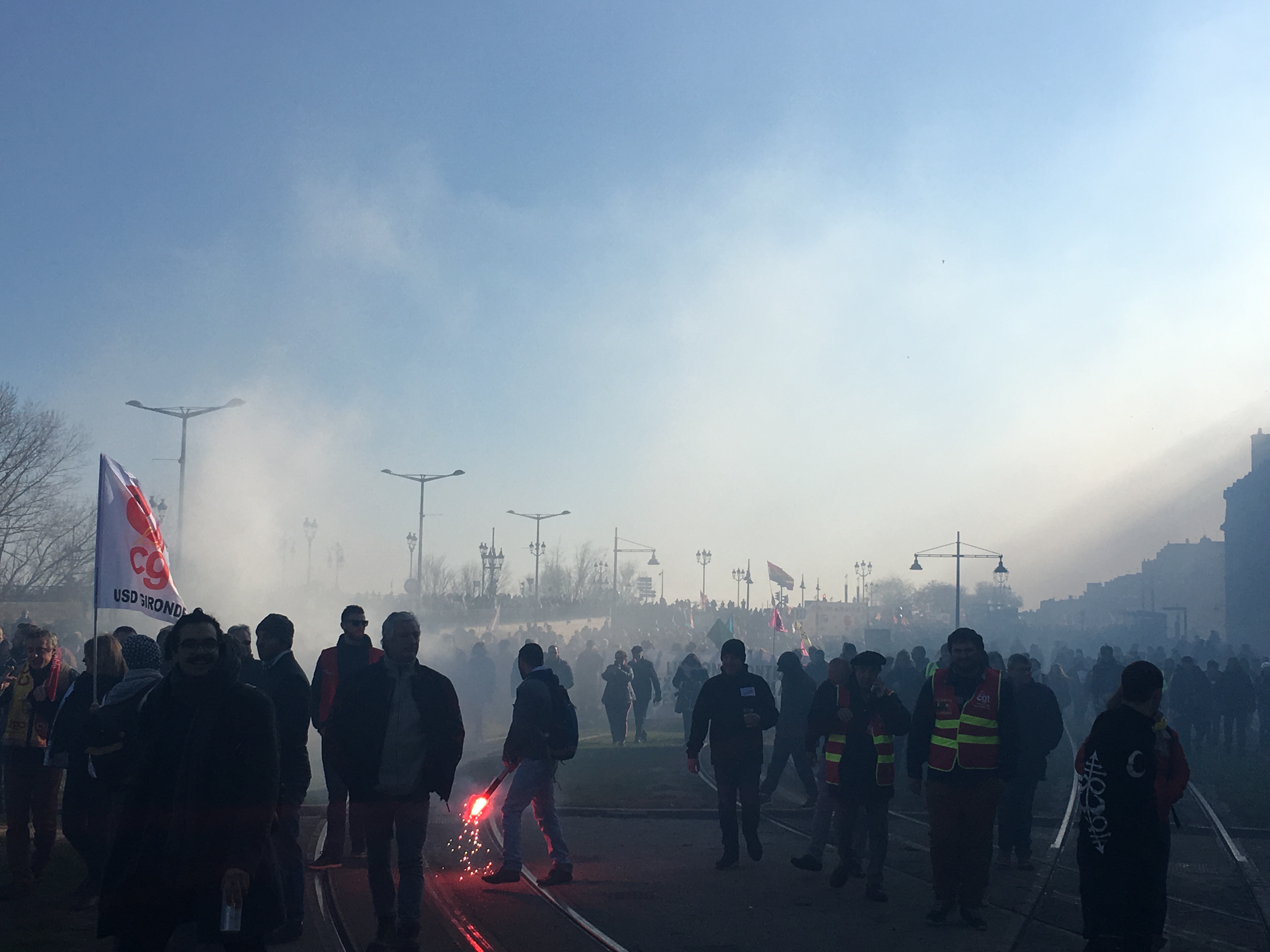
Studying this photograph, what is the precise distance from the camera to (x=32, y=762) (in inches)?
306

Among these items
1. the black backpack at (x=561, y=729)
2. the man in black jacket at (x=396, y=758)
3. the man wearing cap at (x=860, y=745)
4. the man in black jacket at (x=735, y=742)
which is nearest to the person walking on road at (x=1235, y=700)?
the man in black jacket at (x=735, y=742)

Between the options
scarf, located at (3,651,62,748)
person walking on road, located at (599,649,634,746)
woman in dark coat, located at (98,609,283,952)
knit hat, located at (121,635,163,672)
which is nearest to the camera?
woman in dark coat, located at (98,609,283,952)

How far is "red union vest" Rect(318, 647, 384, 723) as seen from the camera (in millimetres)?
8727

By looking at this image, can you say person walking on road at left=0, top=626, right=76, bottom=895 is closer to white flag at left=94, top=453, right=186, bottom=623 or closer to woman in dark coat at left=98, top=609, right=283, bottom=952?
white flag at left=94, top=453, right=186, bottom=623

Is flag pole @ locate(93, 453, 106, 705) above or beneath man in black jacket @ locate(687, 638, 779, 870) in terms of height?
above

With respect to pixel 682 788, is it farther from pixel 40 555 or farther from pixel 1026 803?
pixel 40 555

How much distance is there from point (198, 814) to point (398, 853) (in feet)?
7.78

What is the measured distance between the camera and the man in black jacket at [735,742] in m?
9.46

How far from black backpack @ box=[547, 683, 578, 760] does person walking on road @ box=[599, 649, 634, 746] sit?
1146 cm

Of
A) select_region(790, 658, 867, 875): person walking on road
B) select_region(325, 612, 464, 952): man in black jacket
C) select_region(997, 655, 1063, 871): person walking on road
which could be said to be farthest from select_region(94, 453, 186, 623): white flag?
select_region(997, 655, 1063, 871): person walking on road

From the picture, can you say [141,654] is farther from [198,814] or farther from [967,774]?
[967,774]

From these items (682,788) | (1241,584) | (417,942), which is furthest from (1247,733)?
(1241,584)

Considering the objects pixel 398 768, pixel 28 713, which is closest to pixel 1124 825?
pixel 398 768

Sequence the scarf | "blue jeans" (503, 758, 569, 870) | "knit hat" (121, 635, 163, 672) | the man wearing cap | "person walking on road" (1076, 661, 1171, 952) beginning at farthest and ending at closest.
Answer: the man wearing cap < "blue jeans" (503, 758, 569, 870) < the scarf < "knit hat" (121, 635, 163, 672) < "person walking on road" (1076, 661, 1171, 952)
